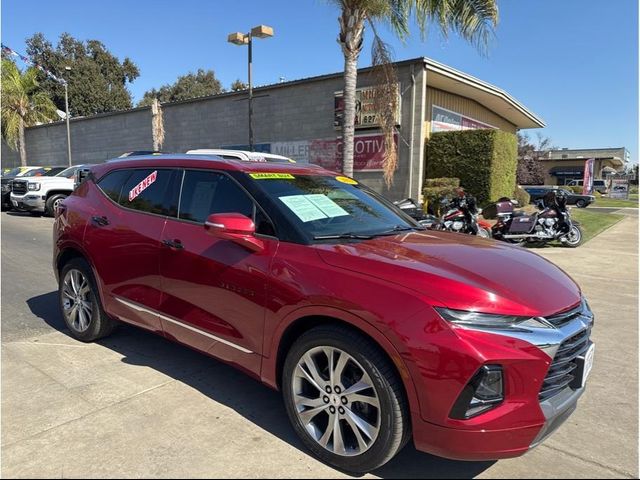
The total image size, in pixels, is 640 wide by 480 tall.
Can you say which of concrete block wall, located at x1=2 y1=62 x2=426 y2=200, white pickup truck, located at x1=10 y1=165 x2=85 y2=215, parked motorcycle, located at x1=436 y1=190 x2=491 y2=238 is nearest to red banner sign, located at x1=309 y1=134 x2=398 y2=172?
concrete block wall, located at x1=2 y1=62 x2=426 y2=200

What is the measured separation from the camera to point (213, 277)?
318 cm

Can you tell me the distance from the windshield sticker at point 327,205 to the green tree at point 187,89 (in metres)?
57.8

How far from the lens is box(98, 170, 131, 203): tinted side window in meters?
4.32

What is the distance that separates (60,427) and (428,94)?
16252 millimetres

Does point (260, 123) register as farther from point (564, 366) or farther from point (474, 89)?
point (564, 366)

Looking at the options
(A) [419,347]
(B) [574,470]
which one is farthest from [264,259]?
(B) [574,470]

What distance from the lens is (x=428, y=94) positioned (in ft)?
55.5

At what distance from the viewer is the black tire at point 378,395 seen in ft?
7.77

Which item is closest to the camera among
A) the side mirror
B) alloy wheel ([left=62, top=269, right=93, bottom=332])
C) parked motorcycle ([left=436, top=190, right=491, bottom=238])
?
the side mirror

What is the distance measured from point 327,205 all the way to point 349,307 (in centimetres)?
114

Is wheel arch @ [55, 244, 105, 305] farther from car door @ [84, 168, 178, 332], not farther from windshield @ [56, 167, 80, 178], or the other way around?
windshield @ [56, 167, 80, 178]

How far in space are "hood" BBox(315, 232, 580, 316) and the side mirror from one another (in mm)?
437

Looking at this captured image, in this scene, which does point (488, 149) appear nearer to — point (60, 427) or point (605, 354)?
point (605, 354)

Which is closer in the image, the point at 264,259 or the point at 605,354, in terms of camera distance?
the point at 264,259
